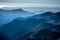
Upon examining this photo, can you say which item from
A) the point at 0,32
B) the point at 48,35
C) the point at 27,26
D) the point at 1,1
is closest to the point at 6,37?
the point at 0,32

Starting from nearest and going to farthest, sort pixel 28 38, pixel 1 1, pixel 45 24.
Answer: pixel 28 38
pixel 45 24
pixel 1 1

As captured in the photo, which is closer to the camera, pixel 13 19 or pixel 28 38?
pixel 28 38

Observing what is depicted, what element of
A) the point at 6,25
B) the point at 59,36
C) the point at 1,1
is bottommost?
the point at 59,36

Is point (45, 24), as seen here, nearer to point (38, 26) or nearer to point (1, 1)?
point (38, 26)

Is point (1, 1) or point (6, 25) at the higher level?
point (1, 1)

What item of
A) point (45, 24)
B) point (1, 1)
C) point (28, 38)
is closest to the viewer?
point (28, 38)

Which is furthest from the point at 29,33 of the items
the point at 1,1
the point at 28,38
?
the point at 1,1

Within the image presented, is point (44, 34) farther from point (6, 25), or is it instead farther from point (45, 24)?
point (6, 25)

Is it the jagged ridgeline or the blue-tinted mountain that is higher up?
the jagged ridgeline

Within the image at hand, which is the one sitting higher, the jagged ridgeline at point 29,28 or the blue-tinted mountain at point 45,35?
the jagged ridgeline at point 29,28
